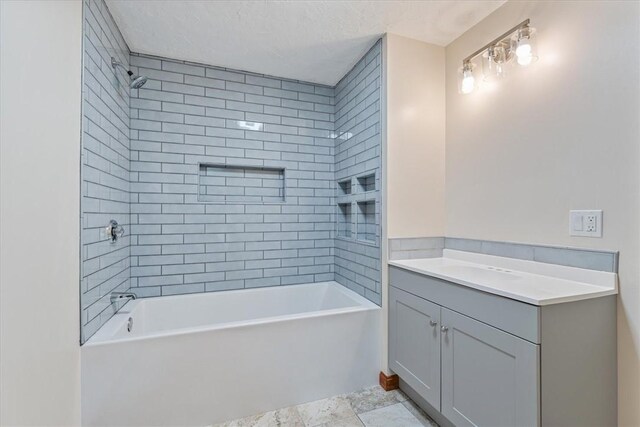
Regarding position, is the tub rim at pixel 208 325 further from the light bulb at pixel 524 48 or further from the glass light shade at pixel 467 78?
the light bulb at pixel 524 48

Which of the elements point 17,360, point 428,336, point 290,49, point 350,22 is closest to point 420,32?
point 350,22

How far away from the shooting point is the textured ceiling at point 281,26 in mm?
1854

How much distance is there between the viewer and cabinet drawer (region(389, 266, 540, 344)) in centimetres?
121

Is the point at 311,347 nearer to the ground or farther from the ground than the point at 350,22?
nearer to the ground

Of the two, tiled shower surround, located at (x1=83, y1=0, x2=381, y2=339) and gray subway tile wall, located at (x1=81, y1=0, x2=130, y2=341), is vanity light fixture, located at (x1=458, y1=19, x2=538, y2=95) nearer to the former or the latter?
tiled shower surround, located at (x1=83, y1=0, x2=381, y2=339)

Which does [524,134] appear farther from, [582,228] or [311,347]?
[311,347]

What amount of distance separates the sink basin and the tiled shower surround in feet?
1.79

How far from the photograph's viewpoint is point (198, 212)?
2.59 metres

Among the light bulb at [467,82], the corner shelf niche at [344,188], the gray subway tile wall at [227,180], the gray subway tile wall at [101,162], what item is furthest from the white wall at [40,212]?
the light bulb at [467,82]

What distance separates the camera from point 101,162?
1836mm

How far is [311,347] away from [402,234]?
3.26 feet

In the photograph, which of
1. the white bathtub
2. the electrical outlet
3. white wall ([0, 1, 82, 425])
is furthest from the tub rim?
the electrical outlet

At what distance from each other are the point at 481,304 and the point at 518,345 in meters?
0.22

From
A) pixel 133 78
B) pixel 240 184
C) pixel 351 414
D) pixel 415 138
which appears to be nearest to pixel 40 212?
pixel 133 78
